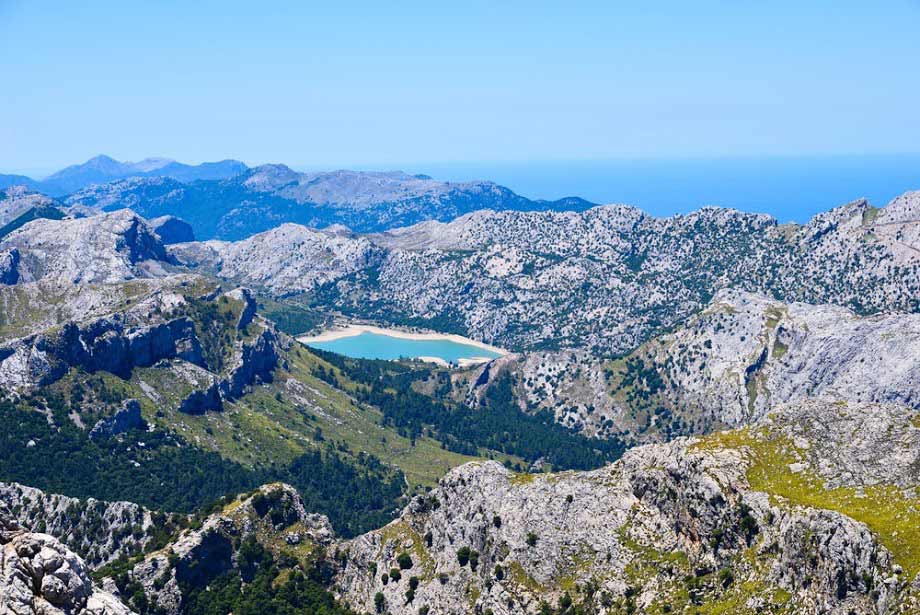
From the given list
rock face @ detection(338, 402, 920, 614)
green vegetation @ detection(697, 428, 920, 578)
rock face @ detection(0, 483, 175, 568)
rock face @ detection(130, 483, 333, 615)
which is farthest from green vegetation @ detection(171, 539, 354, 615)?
green vegetation @ detection(697, 428, 920, 578)

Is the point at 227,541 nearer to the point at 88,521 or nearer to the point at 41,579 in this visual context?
the point at 88,521

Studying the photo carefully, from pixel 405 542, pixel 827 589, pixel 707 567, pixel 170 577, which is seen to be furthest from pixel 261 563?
pixel 827 589

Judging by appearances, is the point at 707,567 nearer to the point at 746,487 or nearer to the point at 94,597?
the point at 746,487

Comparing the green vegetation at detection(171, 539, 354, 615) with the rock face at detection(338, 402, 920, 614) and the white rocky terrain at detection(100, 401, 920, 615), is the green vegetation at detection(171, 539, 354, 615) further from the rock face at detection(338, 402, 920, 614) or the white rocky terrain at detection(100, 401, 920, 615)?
the rock face at detection(338, 402, 920, 614)

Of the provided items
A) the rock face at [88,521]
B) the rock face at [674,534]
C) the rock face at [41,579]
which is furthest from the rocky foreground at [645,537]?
the rock face at [41,579]

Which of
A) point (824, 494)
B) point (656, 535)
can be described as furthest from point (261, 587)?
point (824, 494)

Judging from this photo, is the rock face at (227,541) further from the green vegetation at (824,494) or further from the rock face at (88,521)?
the green vegetation at (824,494)
